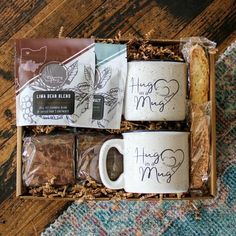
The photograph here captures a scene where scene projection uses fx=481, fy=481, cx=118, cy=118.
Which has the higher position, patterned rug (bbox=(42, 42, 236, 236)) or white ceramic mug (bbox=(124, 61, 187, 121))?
white ceramic mug (bbox=(124, 61, 187, 121))

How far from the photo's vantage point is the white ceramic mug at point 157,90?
32.4 inches

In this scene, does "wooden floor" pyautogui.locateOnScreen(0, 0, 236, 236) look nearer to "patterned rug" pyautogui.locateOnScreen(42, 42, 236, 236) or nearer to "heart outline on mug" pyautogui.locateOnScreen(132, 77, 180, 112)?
"patterned rug" pyautogui.locateOnScreen(42, 42, 236, 236)

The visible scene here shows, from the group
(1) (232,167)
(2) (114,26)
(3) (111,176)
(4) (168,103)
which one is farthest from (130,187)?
(2) (114,26)

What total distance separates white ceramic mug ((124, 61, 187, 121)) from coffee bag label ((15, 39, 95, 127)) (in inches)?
3.3

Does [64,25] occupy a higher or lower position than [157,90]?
higher

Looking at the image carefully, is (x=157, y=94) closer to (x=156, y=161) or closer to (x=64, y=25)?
(x=156, y=161)

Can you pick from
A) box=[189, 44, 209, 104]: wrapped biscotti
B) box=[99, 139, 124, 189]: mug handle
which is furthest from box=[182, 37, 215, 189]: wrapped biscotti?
box=[99, 139, 124, 189]: mug handle

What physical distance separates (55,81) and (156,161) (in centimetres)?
23

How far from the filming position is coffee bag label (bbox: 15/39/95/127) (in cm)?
85

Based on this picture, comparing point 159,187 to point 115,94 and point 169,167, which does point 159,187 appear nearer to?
point 169,167

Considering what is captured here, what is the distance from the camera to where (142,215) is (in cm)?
101

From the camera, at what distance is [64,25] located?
3.40 ft

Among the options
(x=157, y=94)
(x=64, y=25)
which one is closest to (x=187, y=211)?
(x=157, y=94)

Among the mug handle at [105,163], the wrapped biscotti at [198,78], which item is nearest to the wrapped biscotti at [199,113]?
the wrapped biscotti at [198,78]
